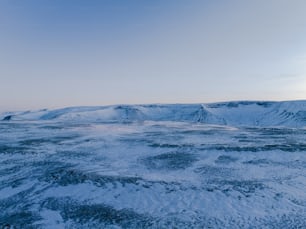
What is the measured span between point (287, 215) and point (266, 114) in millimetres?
153743

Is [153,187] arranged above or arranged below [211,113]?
above

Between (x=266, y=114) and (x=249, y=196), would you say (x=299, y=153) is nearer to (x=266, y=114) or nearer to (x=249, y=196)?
(x=249, y=196)

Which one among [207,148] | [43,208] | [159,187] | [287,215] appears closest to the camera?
[287,215]

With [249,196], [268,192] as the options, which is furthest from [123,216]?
[268,192]

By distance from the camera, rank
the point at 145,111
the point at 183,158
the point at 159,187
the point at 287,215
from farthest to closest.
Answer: the point at 145,111 → the point at 183,158 → the point at 159,187 → the point at 287,215

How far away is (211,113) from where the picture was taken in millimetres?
158125

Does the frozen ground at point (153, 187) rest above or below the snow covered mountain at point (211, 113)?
above

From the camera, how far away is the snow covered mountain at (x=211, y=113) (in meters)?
137

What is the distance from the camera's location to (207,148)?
95.0 feet

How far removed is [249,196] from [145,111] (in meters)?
151

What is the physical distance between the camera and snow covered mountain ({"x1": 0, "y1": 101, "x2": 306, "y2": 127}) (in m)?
137

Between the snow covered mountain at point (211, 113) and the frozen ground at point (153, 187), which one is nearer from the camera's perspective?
the frozen ground at point (153, 187)

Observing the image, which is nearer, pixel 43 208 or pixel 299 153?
pixel 43 208

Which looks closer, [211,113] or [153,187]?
[153,187]
